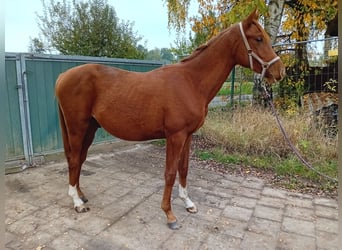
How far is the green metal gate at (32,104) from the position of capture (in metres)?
3.25

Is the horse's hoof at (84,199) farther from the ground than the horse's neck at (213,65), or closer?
closer

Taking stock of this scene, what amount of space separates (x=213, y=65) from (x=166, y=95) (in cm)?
47

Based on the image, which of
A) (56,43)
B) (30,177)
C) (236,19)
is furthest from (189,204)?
(56,43)

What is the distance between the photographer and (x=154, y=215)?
7.25ft

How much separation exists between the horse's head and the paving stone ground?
4.02 feet

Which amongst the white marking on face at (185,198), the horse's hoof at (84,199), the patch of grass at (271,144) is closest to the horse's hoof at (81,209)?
the horse's hoof at (84,199)

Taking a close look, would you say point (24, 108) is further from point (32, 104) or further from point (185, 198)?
point (185, 198)

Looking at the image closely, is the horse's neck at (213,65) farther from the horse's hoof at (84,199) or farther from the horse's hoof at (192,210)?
the horse's hoof at (84,199)

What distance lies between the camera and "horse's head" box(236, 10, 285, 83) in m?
1.92

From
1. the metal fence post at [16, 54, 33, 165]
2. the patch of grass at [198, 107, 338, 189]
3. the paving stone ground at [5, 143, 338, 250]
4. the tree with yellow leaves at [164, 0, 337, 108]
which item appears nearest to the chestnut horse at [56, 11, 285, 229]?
the paving stone ground at [5, 143, 338, 250]

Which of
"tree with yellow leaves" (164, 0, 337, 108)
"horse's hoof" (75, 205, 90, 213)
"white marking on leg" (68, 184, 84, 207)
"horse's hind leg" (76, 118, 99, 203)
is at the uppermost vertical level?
"tree with yellow leaves" (164, 0, 337, 108)

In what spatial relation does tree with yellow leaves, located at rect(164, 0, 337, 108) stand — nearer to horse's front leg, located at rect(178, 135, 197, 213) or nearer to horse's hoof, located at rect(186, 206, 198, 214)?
horse's front leg, located at rect(178, 135, 197, 213)

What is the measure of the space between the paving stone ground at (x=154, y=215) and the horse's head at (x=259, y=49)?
1225 mm

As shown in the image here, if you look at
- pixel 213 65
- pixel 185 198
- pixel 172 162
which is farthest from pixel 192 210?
pixel 213 65
